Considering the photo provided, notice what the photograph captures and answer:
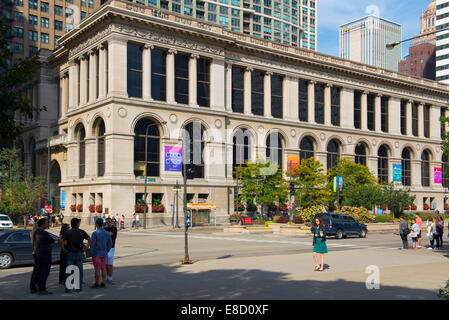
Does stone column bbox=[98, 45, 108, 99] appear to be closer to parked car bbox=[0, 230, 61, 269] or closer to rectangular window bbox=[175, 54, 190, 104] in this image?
rectangular window bbox=[175, 54, 190, 104]

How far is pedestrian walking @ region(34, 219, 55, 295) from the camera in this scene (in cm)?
1366

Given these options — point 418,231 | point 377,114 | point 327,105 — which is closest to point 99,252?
point 418,231

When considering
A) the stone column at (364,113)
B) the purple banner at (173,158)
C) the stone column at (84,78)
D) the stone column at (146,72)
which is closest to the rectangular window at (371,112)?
the stone column at (364,113)

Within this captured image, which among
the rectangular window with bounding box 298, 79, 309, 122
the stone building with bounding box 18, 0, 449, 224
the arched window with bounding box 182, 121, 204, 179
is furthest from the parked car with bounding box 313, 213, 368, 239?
the rectangular window with bounding box 298, 79, 309, 122

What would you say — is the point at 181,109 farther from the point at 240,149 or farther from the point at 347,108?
the point at 347,108

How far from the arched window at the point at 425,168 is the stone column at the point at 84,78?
59937 millimetres

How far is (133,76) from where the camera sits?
188ft

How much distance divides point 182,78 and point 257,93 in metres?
12.7

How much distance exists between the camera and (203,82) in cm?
6297

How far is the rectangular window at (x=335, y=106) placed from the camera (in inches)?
3076

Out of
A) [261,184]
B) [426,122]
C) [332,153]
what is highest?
[426,122]

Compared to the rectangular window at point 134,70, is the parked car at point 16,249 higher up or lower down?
lower down

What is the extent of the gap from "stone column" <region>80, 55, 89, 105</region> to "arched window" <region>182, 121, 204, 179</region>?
13272 mm

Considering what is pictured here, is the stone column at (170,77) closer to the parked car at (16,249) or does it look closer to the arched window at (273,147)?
the arched window at (273,147)
